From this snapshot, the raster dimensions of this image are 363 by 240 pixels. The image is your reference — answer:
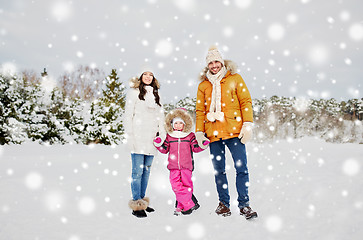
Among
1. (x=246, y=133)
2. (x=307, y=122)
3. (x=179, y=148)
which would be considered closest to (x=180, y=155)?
(x=179, y=148)

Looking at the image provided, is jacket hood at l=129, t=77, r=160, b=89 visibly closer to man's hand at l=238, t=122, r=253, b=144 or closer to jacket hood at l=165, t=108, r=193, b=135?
jacket hood at l=165, t=108, r=193, b=135

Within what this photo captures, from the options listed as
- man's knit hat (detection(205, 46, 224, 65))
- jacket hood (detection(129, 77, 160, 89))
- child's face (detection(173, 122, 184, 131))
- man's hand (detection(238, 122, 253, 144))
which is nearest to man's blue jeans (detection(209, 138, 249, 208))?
man's hand (detection(238, 122, 253, 144))

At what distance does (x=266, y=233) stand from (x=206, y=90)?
2.10 m

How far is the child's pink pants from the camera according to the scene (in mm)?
3434

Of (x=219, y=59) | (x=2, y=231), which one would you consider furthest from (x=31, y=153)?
(x=219, y=59)

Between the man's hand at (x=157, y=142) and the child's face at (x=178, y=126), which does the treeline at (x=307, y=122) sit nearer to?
the child's face at (x=178, y=126)

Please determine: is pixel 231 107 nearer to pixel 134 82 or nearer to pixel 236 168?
pixel 236 168

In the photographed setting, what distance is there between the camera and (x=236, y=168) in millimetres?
3268

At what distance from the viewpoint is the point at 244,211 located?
3.08 meters

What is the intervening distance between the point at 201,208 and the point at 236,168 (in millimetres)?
879

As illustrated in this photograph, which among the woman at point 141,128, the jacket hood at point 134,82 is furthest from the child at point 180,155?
the jacket hood at point 134,82

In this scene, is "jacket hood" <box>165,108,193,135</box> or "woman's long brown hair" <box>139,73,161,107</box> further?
"jacket hood" <box>165,108,193,135</box>

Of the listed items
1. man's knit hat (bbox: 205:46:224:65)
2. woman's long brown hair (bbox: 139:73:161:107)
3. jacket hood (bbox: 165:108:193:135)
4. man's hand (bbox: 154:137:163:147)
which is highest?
man's knit hat (bbox: 205:46:224:65)

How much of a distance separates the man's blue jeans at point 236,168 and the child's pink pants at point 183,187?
46 centimetres
